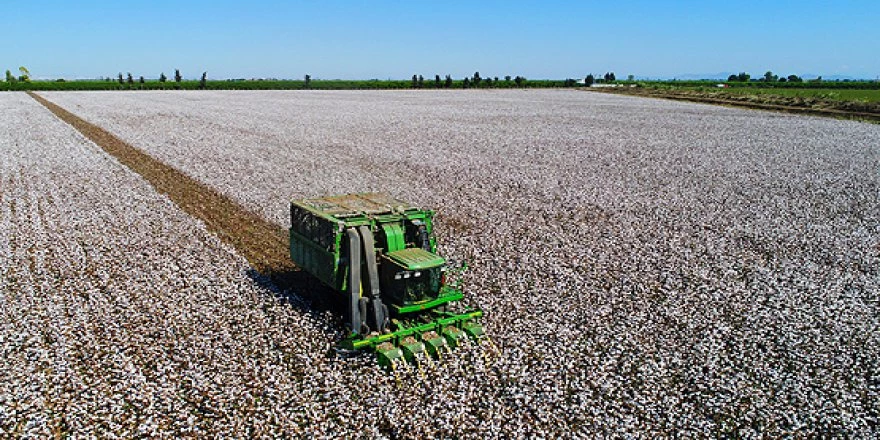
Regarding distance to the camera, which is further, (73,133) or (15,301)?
(73,133)

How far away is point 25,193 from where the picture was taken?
18.8 m

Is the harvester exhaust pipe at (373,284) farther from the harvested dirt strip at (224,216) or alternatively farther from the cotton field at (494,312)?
the harvested dirt strip at (224,216)

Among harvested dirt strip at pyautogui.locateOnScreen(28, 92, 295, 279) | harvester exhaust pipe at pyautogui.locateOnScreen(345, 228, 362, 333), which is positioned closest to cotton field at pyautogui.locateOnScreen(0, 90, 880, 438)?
harvested dirt strip at pyautogui.locateOnScreen(28, 92, 295, 279)

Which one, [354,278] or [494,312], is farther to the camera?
[494,312]

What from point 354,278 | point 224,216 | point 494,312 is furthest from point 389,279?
point 224,216

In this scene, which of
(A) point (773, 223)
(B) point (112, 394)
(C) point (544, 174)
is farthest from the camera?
(C) point (544, 174)

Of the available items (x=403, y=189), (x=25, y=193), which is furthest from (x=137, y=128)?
(x=403, y=189)

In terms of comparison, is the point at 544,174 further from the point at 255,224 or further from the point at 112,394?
the point at 112,394

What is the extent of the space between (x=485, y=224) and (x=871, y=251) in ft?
30.3

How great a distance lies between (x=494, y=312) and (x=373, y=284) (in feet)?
8.61

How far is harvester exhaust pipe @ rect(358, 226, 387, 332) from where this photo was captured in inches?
347

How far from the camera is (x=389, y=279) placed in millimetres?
9195

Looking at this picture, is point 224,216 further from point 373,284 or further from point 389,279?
point 373,284

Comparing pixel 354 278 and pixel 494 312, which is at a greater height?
pixel 354 278
